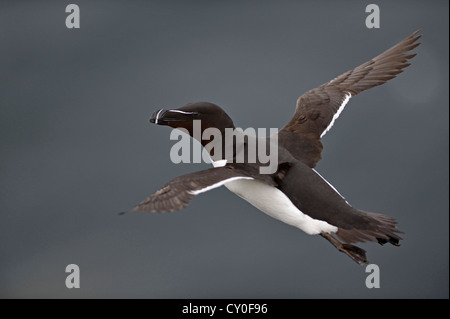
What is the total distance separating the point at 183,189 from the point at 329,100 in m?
1.96

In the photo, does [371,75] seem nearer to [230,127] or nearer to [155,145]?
[230,127]

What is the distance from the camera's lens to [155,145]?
1149cm

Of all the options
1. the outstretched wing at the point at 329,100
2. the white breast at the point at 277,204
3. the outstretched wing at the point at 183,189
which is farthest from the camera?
the outstretched wing at the point at 329,100

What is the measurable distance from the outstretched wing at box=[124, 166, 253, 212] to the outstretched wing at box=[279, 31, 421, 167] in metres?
1.05

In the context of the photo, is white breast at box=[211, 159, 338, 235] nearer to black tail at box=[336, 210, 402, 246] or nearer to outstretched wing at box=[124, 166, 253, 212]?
black tail at box=[336, 210, 402, 246]

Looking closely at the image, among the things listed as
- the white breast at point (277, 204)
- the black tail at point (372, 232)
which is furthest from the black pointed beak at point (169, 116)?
the black tail at point (372, 232)

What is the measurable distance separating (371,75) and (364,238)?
1.69m

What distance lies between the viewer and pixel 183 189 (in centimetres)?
364

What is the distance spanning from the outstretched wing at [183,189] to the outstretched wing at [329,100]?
1050mm

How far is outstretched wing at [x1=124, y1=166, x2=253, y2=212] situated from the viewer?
3506 millimetres

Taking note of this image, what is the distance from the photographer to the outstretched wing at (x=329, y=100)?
4801 mm

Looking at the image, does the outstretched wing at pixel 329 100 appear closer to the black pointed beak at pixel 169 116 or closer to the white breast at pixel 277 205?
the white breast at pixel 277 205

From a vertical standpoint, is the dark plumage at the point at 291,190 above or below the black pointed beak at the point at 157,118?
below

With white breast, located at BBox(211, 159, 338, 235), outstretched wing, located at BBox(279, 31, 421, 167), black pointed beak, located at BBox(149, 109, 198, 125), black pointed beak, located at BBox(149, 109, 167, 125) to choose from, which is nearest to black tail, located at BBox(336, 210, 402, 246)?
white breast, located at BBox(211, 159, 338, 235)
